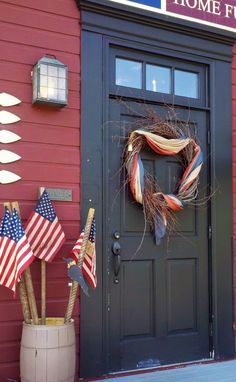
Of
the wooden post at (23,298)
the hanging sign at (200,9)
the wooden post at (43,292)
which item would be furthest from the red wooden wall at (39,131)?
the hanging sign at (200,9)

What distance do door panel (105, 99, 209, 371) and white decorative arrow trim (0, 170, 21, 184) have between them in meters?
0.79

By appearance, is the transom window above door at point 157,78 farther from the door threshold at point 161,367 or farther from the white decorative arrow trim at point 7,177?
the door threshold at point 161,367

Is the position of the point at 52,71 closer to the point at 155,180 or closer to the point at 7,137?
the point at 7,137

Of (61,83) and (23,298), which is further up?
(61,83)

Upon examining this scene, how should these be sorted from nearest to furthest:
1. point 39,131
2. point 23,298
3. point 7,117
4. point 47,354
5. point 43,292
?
point 47,354 → point 23,298 → point 43,292 → point 7,117 → point 39,131

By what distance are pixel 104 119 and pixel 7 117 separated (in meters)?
0.80

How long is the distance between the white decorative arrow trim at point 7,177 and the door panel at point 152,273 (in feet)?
2.60

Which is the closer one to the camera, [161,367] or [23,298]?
[23,298]

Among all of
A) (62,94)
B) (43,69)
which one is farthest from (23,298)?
(43,69)

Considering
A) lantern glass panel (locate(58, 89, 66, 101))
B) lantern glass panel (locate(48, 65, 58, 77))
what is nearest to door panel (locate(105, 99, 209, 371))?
lantern glass panel (locate(58, 89, 66, 101))

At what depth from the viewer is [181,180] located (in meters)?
4.18

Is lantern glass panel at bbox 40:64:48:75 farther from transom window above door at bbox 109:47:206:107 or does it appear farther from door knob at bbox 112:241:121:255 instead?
door knob at bbox 112:241:121:255

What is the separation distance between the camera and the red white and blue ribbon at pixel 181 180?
3.92 meters

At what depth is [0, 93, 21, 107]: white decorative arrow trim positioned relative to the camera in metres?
3.52
